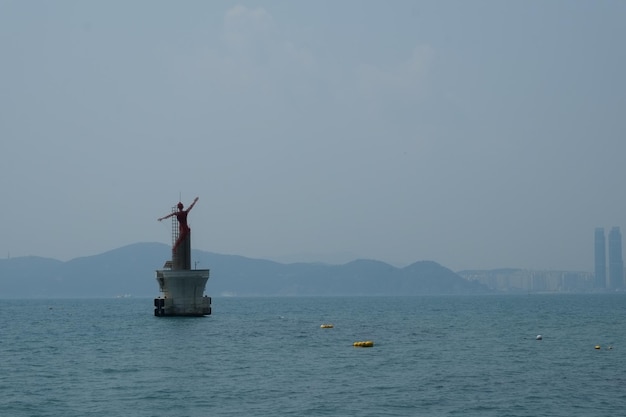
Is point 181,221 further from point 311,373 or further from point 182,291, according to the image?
point 311,373

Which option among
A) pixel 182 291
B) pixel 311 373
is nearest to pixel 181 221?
pixel 182 291

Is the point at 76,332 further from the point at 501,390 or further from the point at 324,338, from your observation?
the point at 501,390

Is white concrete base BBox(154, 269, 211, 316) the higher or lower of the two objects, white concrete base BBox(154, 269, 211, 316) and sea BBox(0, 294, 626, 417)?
A: the higher

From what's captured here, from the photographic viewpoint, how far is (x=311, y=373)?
54469 mm

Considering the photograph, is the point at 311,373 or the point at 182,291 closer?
the point at 311,373

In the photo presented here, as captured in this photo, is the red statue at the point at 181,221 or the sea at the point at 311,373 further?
the red statue at the point at 181,221

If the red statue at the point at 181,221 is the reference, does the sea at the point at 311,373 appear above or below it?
below

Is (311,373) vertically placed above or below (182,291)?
below

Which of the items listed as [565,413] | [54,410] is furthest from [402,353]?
[54,410]

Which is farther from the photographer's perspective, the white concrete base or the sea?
the white concrete base

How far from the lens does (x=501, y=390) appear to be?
4700cm

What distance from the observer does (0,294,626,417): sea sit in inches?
1654

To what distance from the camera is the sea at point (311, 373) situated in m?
42.0

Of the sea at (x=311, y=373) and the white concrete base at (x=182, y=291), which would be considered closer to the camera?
the sea at (x=311, y=373)
